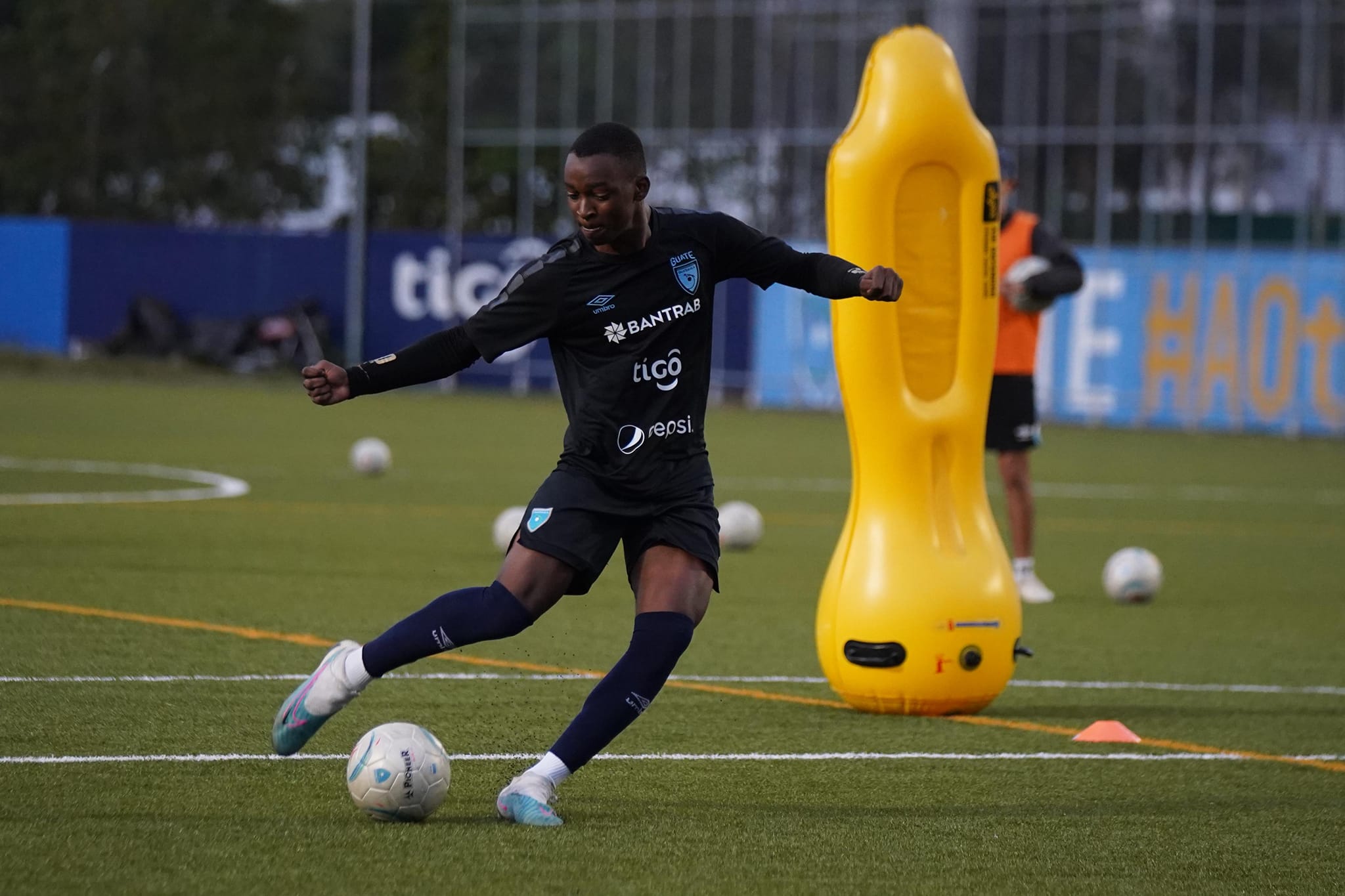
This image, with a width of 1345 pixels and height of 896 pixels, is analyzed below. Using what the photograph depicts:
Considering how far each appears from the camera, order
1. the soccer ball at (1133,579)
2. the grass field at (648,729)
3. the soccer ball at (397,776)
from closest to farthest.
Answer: the grass field at (648,729) → the soccer ball at (397,776) → the soccer ball at (1133,579)

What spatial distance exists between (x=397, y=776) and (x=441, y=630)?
457 mm

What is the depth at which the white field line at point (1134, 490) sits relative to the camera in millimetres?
18844

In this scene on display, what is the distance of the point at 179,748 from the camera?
6.67m

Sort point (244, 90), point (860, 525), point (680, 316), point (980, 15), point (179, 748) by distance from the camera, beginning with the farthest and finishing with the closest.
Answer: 1. point (244, 90)
2. point (980, 15)
3. point (860, 525)
4. point (179, 748)
5. point (680, 316)

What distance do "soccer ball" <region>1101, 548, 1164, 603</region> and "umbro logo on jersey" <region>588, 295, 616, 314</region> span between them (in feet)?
21.0

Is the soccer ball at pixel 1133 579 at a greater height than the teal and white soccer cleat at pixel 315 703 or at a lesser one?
lesser

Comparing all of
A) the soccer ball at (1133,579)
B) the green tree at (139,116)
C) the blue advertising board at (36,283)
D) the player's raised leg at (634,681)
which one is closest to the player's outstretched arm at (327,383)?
the player's raised leg at (634,681)

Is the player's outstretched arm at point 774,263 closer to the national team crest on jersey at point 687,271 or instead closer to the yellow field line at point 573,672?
the national team crest on jersey at point 687,271

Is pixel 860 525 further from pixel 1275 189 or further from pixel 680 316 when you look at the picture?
pixel 1275 189

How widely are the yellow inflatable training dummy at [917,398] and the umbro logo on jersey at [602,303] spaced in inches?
75.8

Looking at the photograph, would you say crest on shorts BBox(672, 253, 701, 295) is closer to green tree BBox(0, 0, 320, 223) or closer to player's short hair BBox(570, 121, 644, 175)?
player's short hair BBox(570, 121, 644, 175)

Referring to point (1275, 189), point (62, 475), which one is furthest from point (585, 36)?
point (62, 475)

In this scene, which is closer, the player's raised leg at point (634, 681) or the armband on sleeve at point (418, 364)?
the player's raised leg at point (634, 681)

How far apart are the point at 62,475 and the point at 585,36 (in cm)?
2273
